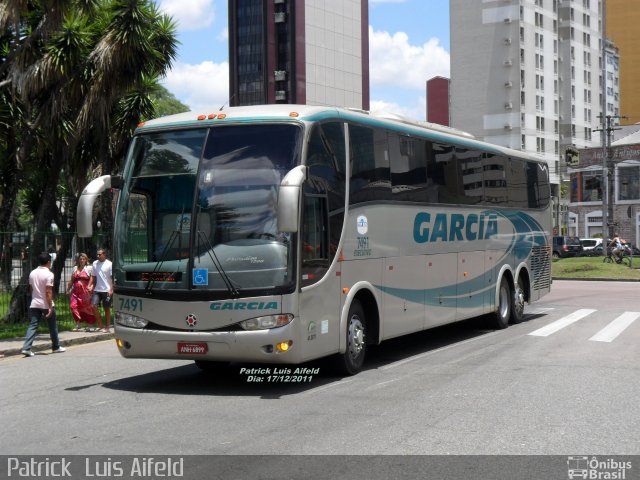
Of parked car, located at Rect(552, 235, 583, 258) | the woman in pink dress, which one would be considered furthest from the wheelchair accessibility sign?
parked car, located at Rect(552, 235, 583, 258)

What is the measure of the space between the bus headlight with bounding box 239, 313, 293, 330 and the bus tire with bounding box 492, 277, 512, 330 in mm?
8482

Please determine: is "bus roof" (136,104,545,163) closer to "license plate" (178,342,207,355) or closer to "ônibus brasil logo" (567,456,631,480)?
"license plate" (178,342,207,355)

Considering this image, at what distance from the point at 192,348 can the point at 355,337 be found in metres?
2.43

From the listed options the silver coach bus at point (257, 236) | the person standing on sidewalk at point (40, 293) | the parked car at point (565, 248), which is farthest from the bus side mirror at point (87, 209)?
the parked car at point (565, 248)

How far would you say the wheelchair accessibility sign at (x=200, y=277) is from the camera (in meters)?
10.1

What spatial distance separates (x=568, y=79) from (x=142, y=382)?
103 metres

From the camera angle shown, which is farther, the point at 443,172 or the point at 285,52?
the point at 285,52

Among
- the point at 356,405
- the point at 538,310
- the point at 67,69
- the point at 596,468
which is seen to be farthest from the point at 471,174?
the point at 596,468

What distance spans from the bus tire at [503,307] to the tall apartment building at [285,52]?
84.5m

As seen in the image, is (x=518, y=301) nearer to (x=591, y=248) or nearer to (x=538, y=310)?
(x=538, y=310)

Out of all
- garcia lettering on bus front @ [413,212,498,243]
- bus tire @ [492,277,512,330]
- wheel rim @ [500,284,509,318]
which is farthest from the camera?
wheel rim @ [500,284,509,318]

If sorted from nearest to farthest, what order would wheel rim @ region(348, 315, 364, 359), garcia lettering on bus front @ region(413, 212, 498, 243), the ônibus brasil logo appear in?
the ônibus brasil logo, wheel rim @ region(348, 315, 364, 359), garcia lettering on bus front @ region(413, 212, 498, 243)

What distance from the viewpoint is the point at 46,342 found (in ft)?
52.7

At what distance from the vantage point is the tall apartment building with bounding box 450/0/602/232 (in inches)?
3834
